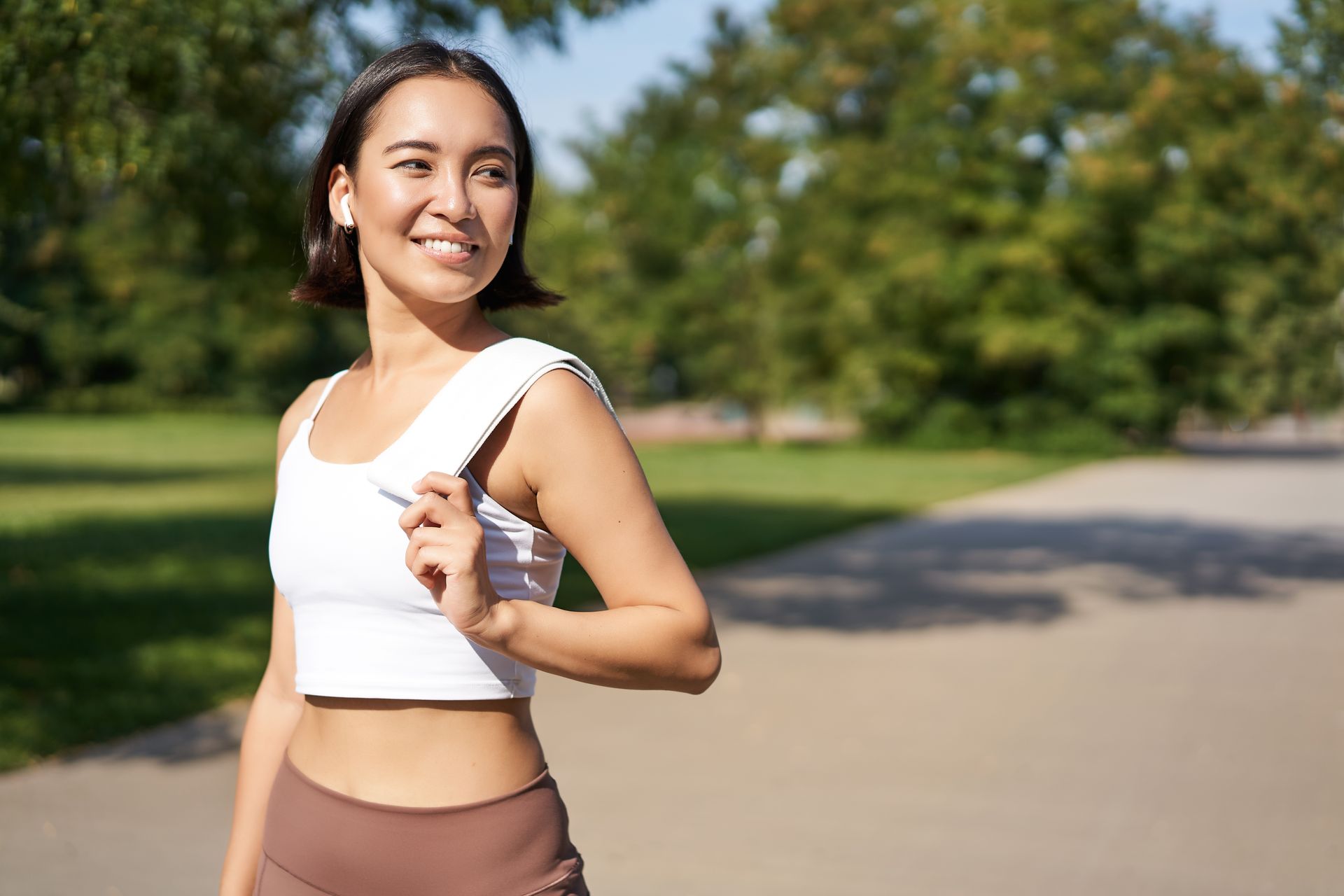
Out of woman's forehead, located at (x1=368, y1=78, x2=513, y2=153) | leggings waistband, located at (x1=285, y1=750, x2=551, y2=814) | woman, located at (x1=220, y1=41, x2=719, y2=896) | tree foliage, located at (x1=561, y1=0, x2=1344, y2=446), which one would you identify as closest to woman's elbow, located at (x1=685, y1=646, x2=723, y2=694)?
woman, located at (x1=220, y1=41, x2=719, y2=896)

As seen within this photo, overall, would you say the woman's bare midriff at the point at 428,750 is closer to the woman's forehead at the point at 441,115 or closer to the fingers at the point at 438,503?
the fingers at the point at 438,503

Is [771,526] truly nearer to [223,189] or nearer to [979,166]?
[223,189]

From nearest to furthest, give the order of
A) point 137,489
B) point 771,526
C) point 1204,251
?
point 771,526 → point 137,489 → point 1204,251

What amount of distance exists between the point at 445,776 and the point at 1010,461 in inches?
1313

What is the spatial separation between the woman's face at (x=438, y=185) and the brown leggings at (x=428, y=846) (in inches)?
23.1

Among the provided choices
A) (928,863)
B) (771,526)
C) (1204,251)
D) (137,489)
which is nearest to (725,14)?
(1204,251)

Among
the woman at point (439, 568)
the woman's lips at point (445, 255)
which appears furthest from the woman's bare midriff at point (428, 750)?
the woman's lips at point (445, 255)

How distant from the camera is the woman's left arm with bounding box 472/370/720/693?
59.2 inches

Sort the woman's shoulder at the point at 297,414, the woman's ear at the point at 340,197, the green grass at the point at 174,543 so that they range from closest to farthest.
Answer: the woman's ear at the point at 340,197
the woman's shoulder at the point at 297,414
the green grass at the point at 174,543

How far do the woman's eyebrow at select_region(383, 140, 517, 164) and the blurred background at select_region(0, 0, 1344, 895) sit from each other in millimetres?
261

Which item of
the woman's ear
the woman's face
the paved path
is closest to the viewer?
the woman's face

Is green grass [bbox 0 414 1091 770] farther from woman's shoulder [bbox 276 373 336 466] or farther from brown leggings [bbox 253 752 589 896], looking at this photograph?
brown leggings [bbox 253 752 589 896]

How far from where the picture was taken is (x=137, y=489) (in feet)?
71.1

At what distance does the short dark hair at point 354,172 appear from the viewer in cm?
166
